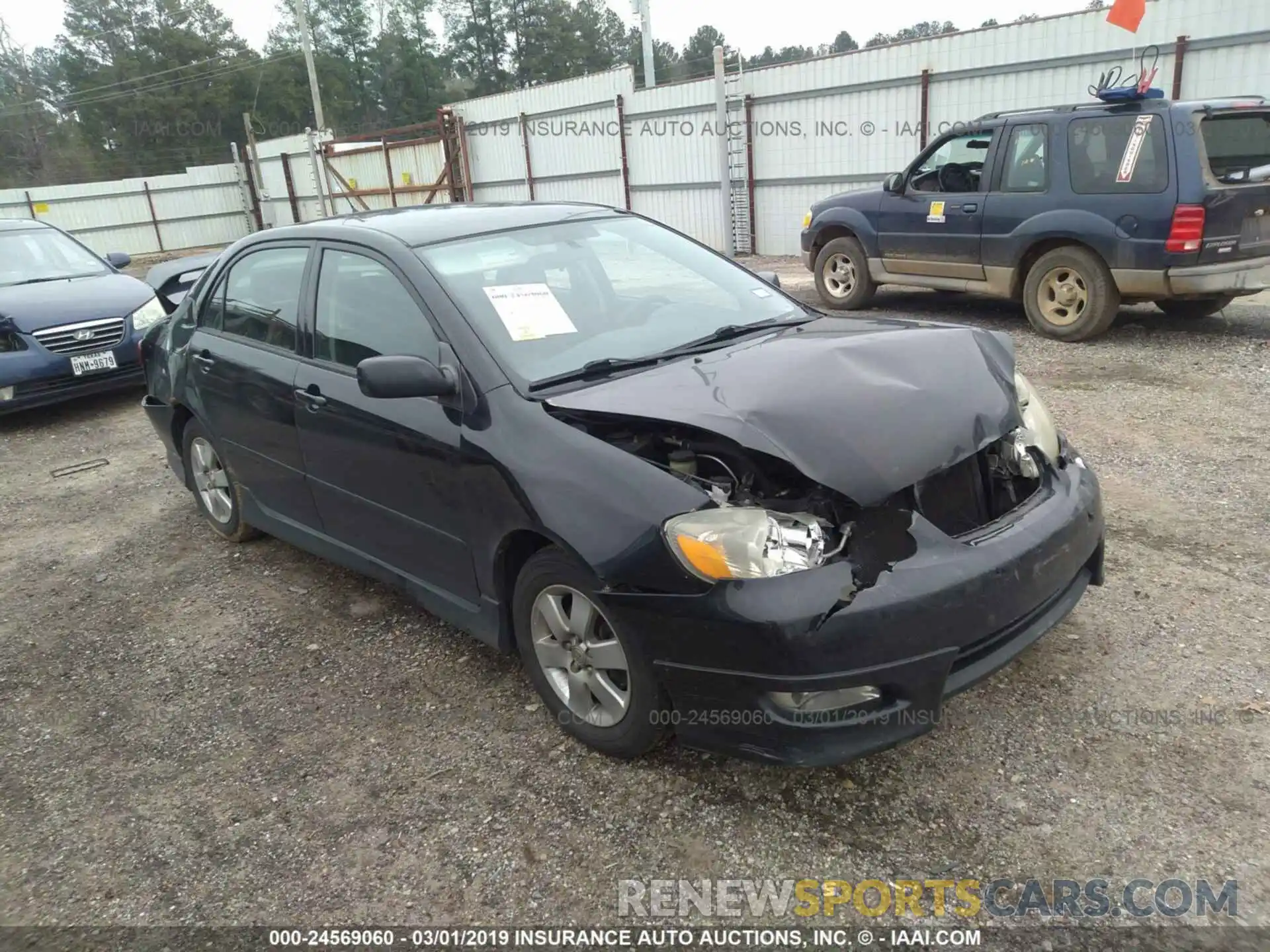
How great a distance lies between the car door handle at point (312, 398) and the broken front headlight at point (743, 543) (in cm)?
181

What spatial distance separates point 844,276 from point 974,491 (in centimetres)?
728

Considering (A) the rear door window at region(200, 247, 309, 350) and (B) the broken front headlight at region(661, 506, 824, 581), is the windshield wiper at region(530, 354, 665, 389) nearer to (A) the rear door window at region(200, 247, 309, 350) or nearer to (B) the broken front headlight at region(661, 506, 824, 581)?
(B) the broken front headlight at region(661, 506, 824, 581)

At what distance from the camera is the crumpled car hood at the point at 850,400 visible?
248cm

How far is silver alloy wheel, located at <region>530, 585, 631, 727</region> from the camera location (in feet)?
9.04

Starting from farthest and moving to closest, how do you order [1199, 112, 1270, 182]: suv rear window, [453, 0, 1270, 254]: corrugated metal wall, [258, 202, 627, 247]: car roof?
[453, 0, 1270, 254]: corrugated metal wall < [1199, 112, 1270, 182]: suv rear window < [258, 202, 627, 247]: car roof

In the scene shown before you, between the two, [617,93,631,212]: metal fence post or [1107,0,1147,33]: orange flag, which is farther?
[617,93,631,212]: metal fence post

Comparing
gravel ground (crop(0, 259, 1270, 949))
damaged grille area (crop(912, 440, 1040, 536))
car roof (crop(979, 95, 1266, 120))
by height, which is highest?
car roof (crop(979, 95, 1266, 120))

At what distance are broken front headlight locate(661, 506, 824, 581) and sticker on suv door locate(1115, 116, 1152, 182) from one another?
6.21 metres

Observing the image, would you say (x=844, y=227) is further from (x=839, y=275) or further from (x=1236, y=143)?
(x=1236, y=143)

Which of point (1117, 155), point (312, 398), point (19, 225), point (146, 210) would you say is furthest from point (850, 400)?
point (146, 210)

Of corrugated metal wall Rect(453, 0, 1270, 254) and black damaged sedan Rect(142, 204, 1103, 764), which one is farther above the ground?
corrugated metal wall Rect(453, 0, 1270, 254)

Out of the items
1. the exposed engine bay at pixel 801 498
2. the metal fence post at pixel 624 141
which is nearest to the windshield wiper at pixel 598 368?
the exposed engine bay at pixel 801 498

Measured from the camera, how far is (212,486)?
4891 millimetres

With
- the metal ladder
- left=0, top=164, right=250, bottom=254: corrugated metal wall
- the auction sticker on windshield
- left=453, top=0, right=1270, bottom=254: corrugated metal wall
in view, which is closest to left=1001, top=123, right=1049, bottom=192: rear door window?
left=453, top=0, right=1270, bottom=254: corrugated metal wall
